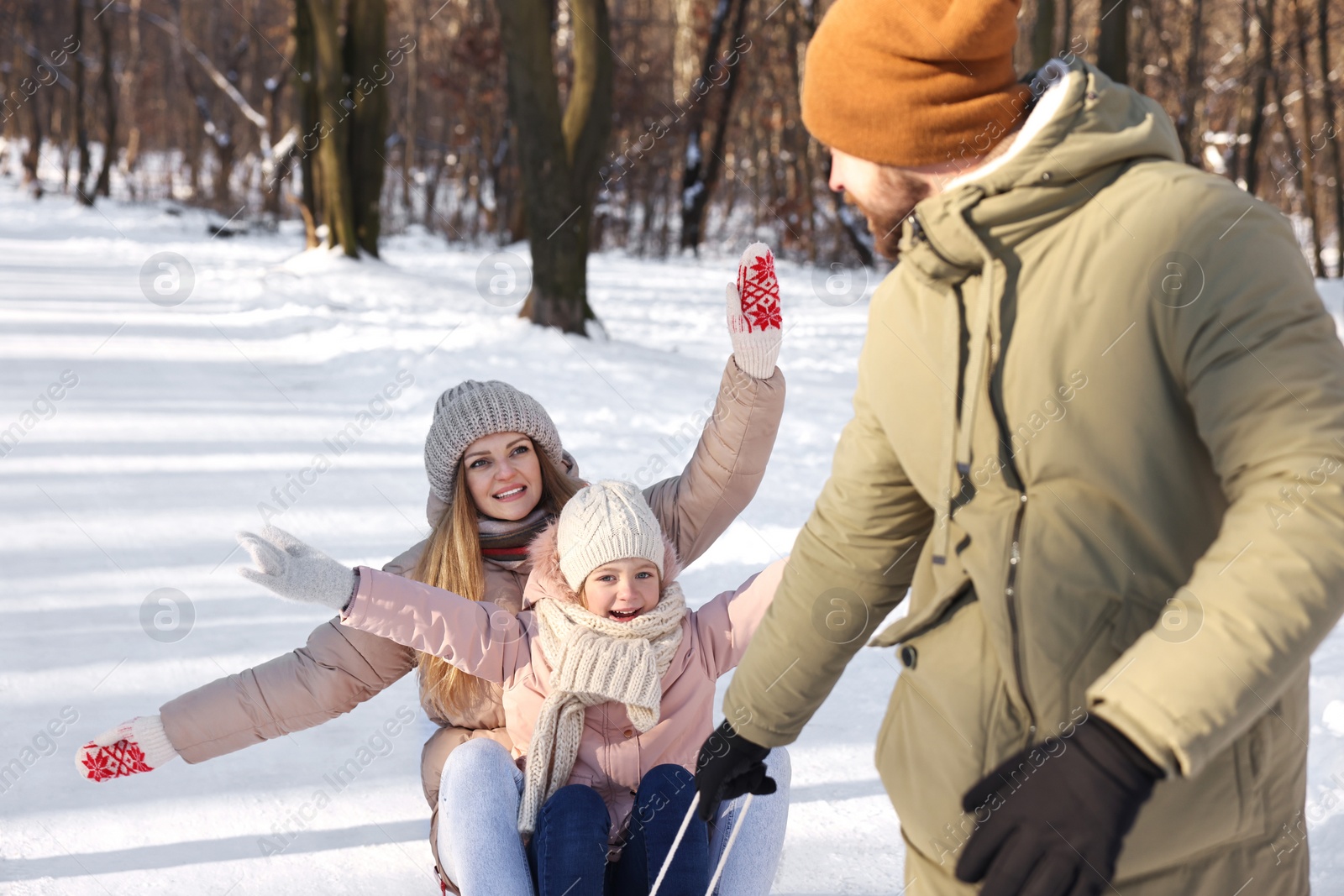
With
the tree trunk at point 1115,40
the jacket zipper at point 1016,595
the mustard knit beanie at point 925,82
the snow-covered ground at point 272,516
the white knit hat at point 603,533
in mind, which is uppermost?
the tree trunk at point 1115,40

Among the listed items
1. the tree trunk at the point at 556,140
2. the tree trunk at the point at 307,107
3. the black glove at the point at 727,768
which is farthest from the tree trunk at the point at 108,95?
the black glove at the point at 727,768

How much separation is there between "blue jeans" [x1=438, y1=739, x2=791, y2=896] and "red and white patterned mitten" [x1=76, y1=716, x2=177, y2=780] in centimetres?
55

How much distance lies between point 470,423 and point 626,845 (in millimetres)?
1013

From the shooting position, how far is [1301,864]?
1.30 meters

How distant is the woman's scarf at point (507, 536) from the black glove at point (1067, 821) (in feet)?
5.58

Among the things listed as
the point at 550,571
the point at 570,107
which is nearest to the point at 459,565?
the point at 550,571

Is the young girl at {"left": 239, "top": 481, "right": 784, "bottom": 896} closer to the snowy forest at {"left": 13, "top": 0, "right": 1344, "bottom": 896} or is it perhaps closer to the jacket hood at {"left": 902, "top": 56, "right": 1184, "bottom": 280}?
the snowy forest at {"left": 13, "top": 0, "right": 1344, "bottom": 896}

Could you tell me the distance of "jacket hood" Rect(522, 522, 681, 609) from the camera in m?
2.37

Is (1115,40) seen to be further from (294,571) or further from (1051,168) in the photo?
(1051,168)

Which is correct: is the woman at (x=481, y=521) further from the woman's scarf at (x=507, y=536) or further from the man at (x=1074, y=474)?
the man at (x=1074, y=474)

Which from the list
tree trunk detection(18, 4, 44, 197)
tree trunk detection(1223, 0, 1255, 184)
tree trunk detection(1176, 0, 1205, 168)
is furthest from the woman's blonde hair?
tree trunk detection(18, 4, 44, 197)

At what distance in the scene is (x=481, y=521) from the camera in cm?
275

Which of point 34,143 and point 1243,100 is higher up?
point 1243,100

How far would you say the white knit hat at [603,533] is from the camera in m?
2.34
